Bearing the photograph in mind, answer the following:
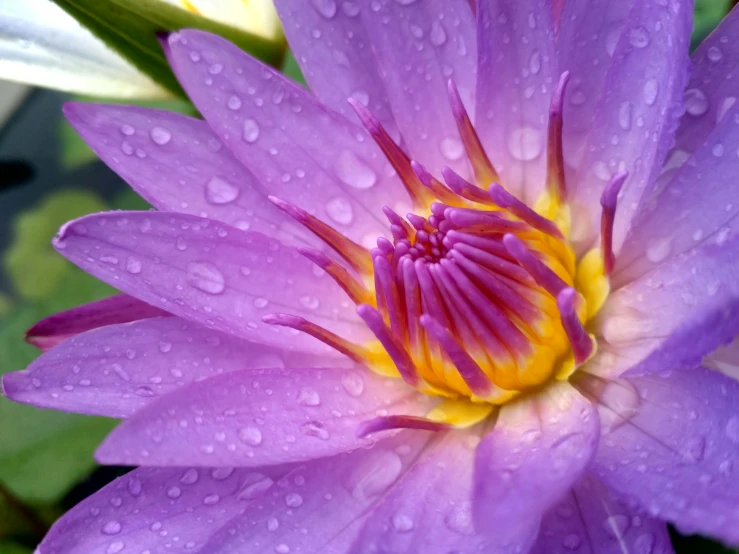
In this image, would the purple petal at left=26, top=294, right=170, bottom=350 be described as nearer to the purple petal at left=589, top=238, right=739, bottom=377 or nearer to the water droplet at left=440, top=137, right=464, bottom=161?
the water droplet at left=440, top=137, right=464, bottom=161

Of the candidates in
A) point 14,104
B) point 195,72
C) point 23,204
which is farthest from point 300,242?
point 14,104

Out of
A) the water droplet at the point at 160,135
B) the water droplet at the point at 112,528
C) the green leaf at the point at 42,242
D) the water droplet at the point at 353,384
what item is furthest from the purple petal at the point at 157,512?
the green leaf at the point at 42,242

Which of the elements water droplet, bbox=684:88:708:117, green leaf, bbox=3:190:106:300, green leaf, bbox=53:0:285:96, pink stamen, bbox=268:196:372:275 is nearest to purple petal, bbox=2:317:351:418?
pink stamen, bbox=268:196:372:275

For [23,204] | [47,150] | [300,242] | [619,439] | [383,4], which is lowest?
[23,204]

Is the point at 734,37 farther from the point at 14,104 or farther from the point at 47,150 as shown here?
the point at 14,104

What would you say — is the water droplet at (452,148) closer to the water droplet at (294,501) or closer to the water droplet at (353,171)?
the water droplet at (353,171)

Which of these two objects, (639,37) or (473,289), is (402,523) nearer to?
(473,289)
